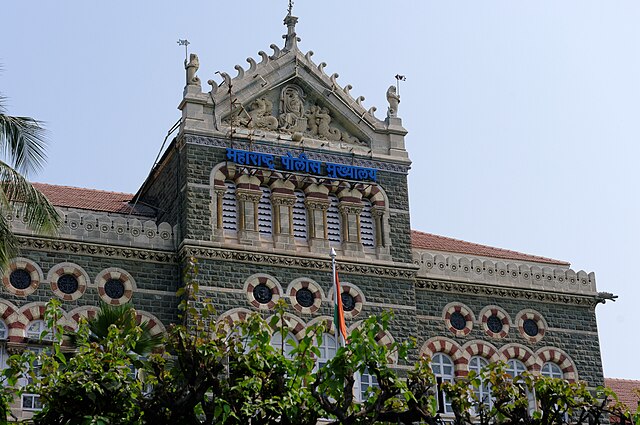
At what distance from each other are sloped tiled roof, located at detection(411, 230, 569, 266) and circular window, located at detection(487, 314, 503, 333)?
8.75ft

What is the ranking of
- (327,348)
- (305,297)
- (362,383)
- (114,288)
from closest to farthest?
(114,288) < (362,383) < (327,348) < (305,297)

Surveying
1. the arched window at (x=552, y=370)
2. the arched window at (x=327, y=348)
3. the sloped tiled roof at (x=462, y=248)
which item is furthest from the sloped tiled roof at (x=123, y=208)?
the arched window at (x=327, y=348)

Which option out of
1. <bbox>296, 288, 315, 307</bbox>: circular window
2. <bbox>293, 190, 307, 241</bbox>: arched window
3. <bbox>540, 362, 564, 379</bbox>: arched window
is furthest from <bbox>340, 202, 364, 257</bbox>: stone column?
<bbox>540, 362, 564, 379</bbox>: arched window

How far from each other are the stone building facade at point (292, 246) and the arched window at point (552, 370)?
0.04 m

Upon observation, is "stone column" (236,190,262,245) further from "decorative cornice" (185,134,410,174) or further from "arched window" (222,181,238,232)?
"decorative cornice" (185,134,410,174)

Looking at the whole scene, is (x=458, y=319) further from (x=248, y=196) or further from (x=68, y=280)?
(x=68, y=280)

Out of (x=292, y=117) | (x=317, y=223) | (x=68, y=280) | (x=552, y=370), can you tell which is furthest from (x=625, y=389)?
(x=68, y=280)

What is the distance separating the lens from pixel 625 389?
43.2m

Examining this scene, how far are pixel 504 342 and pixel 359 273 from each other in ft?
17.2

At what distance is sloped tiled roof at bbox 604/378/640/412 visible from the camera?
41631 millimetres

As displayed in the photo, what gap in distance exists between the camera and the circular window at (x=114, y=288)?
107 ft

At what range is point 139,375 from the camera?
30656mm

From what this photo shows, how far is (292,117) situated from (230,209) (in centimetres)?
357

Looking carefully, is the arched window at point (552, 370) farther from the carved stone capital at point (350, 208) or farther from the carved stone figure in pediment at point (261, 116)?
the carved stone figure in pediment at point (261, 116)
